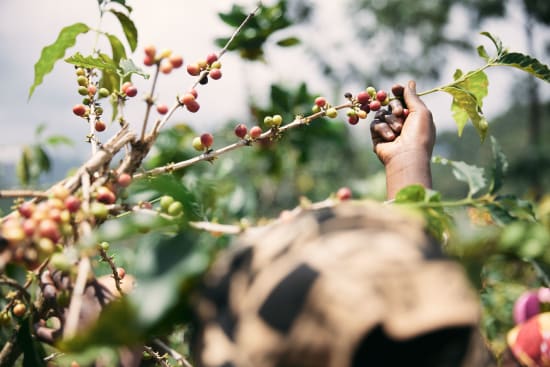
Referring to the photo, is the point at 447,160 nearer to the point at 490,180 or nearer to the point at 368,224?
the point at 490,180

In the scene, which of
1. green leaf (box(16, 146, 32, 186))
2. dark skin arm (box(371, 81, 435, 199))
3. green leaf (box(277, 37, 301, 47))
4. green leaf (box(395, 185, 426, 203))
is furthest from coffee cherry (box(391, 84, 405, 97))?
green leaf (box(16, 146, 32, 186))

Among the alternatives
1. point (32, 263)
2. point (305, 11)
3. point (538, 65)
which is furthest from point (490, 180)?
point (305, 11)

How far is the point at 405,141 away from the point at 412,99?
116mm

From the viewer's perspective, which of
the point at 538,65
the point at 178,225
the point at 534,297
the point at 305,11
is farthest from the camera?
the point at 305,11

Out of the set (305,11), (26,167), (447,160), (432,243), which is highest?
(432,243)

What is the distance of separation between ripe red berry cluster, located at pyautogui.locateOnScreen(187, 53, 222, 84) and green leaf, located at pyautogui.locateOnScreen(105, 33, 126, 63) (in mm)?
222

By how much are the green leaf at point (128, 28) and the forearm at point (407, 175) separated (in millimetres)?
575

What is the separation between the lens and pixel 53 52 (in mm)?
762

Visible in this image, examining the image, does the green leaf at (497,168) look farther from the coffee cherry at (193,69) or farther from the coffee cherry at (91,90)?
the coffee cherry at (91,90)

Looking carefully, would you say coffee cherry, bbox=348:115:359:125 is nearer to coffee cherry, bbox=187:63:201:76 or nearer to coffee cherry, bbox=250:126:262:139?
coffee cherry, bbox=250:126:262:139

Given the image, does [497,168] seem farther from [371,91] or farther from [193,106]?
[193,106]

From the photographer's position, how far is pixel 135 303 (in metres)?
0.42

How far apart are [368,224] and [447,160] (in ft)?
1.66

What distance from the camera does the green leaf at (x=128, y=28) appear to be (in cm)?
91
